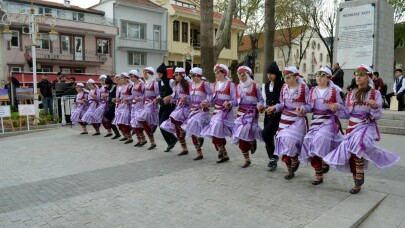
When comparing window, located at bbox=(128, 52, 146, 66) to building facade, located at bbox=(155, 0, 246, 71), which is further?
building facade, located at bbox=(155, 0, 246, 71)

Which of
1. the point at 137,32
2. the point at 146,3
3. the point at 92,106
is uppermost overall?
the point at 146,3

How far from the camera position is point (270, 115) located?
21.4ft

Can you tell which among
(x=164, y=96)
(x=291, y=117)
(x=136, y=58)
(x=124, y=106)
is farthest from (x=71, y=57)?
(x=291, y=117)

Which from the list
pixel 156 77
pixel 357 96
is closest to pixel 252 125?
pixel 357 96

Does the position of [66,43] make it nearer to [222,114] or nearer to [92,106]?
[92,106]

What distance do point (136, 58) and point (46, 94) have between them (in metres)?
23.0

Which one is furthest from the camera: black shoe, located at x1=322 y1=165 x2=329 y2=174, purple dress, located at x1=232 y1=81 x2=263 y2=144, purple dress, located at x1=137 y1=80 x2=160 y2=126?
purple dress, located at x1=137 y1=80 x2=160 y2=126

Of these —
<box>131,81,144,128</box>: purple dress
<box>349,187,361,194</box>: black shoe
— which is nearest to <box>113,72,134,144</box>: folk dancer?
<box>131,81,144,128</box>: purple dress

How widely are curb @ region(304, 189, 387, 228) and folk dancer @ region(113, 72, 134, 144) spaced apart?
600cm

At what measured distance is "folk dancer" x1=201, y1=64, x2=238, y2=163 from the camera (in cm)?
698

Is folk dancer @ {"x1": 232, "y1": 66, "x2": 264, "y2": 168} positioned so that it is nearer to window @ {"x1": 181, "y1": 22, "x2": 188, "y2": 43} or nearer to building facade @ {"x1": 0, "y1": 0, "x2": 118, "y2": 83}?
building facade @ {"x1": 0, "y1": 0, "x2": 118, "y2": 83}

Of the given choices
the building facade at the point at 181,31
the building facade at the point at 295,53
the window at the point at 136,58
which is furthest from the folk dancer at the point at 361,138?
the building facade at the point at 295,53

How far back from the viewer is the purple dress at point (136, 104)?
8984mm

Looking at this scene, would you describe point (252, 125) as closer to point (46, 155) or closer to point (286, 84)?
point (286, 84)
